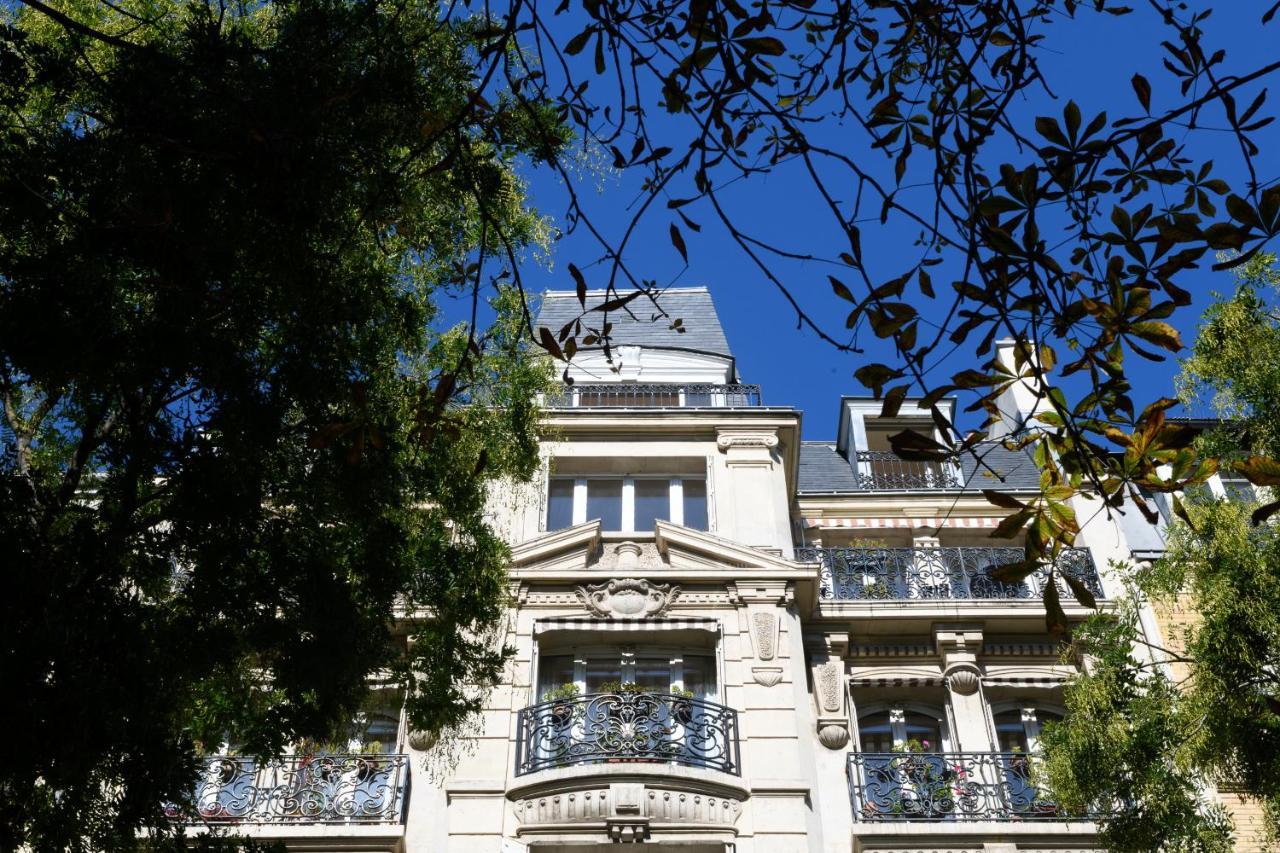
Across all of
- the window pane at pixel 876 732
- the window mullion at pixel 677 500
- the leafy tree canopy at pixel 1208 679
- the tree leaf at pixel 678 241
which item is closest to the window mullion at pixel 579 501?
the window mullion at pixel 677 500

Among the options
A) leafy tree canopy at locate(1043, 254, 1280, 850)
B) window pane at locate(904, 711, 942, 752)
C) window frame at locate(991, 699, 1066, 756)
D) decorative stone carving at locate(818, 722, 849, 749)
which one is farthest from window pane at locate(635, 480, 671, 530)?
leafy tree canopy at locate(1043, 254, 1280, 850)

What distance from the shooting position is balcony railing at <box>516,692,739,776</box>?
14.7 m

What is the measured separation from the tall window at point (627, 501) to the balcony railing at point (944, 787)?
4243 millimetres

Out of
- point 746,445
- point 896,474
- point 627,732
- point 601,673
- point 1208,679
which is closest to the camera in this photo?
point 1208,679

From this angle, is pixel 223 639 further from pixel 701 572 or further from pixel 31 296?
pixel 701 572

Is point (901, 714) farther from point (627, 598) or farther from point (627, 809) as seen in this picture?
point (627, 809)

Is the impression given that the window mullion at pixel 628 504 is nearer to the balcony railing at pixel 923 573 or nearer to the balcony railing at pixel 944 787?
the balcony railing at pixel 923 573

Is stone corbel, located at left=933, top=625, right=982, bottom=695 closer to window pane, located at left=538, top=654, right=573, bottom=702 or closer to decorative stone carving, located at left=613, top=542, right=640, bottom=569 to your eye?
decorative stone carving, located at left=613, top=542, right=640, bottom=569

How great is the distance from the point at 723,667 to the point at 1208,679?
21.3 feet

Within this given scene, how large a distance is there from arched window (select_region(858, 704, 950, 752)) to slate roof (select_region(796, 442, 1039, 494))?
3817 millimetres

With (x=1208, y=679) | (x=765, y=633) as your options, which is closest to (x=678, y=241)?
(x=1208, y=679)

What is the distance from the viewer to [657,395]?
65.3ft

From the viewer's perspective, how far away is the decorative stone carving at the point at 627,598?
1645 cm

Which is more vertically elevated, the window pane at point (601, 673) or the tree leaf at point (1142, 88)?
the window pane at point (601, 673)
